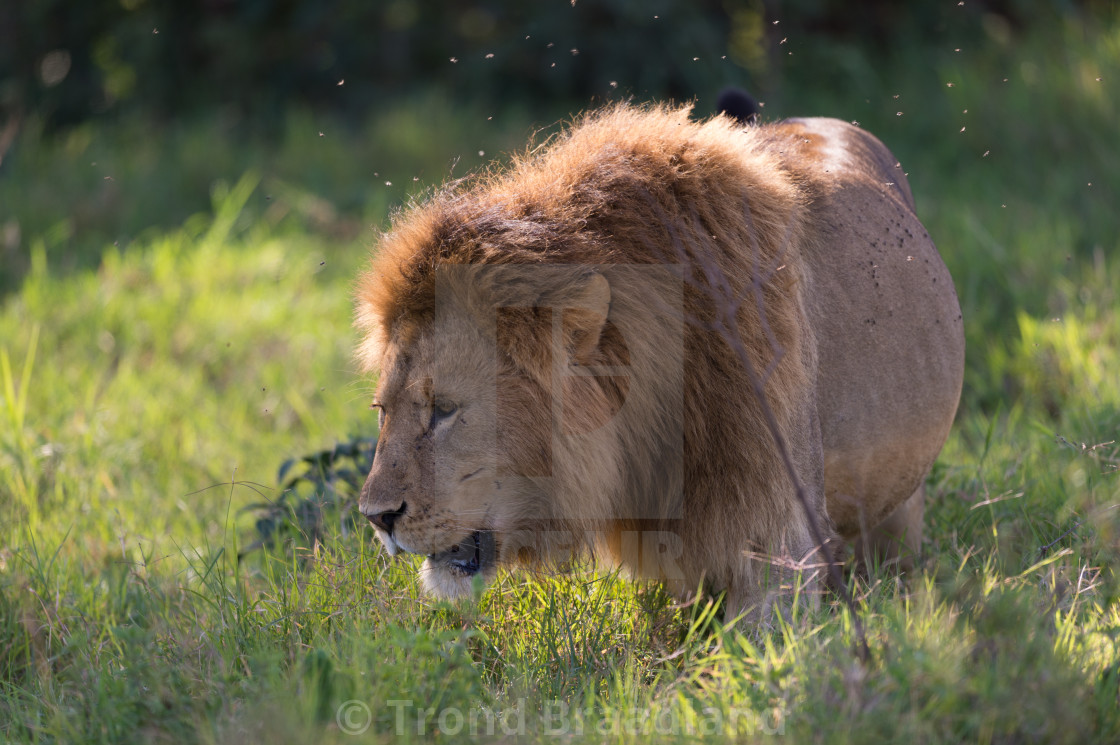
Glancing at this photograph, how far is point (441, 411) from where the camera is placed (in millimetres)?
2551

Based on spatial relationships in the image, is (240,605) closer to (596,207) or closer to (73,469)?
(596,207)

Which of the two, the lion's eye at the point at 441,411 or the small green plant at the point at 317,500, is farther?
the small green plant at the point at 317,500

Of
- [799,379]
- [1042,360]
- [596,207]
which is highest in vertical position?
[596,207]

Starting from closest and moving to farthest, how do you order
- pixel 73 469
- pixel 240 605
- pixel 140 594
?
pixel 240 605
pixel 140 594
pixel 73 469

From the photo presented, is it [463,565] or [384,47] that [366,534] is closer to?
[463,565]

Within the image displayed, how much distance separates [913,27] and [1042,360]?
5882 mm

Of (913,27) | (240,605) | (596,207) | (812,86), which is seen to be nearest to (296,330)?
(240,605)

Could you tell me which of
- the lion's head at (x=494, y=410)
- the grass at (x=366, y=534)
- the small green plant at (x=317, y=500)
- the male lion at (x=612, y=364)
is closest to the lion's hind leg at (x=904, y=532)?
the grass at (x=366, y=534)

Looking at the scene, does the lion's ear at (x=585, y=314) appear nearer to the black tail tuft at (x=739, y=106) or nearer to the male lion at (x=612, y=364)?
the male lion at (x=612, y=364)

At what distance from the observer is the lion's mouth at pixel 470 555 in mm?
2605

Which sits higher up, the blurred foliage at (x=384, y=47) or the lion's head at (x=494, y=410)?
the lion's head at (x=494, y=410)

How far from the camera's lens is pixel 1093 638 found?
95.7 inches

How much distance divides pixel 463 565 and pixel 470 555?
32 millimetres

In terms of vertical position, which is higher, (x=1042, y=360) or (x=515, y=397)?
(x=515, y=397)
